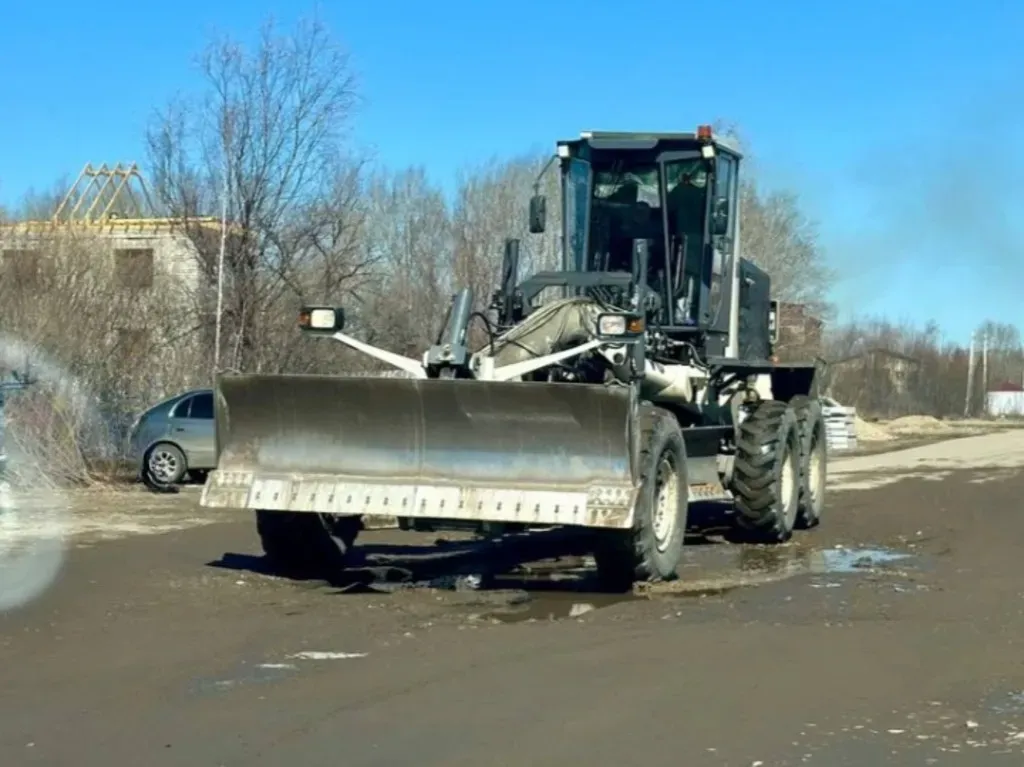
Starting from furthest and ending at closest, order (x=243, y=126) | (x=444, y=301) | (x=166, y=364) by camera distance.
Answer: (x=444, y=301) → (x=243, y=126) → (x=166, y=364)

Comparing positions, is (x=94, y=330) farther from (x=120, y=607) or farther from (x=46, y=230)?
(x=120, y=607)

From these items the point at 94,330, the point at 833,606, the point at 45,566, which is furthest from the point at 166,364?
the point at 833,606

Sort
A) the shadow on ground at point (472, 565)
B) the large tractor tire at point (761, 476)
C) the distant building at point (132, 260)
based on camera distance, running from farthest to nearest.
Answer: the distant building at point (132, 260)
the large tractor tire at point (761, 476)
the shadow on ground at point (472, 565)

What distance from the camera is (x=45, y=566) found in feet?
38.5

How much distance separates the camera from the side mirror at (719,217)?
13430mm

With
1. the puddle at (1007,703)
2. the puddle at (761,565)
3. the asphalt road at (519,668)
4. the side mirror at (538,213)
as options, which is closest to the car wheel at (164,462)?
the asphalt road at (519,668)

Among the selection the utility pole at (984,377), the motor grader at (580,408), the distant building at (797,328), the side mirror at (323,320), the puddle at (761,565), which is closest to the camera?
the motor grader at (580,408)

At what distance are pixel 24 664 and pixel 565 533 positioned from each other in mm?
7860

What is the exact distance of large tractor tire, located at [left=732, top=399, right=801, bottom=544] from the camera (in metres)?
13.7

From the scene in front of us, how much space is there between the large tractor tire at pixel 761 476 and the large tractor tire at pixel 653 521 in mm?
2405

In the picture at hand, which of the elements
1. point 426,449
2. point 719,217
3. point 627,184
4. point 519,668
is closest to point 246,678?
point 519,668

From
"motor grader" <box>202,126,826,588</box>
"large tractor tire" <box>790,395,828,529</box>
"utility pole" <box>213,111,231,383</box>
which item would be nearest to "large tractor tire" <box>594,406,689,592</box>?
"motor grader" <box>202,126,826,588</box>

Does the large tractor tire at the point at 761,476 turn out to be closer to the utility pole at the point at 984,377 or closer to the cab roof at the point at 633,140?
the cab roof at the point at 633,140

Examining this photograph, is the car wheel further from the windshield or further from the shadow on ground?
the windshield
